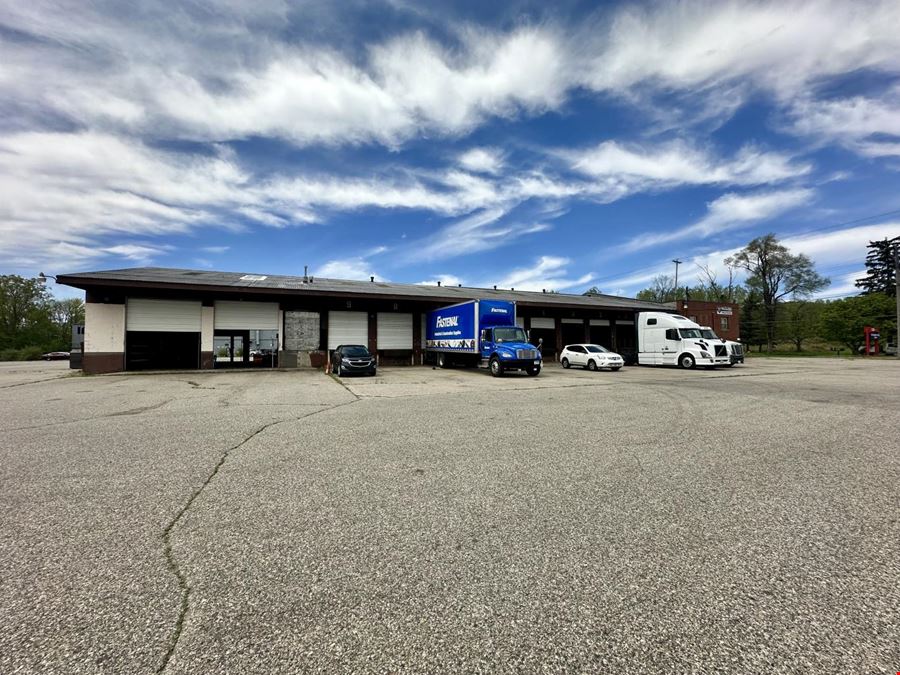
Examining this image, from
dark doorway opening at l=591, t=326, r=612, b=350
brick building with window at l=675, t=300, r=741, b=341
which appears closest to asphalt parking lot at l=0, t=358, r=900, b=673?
dark doorway opening at l=591, t=326, r=612, b=350

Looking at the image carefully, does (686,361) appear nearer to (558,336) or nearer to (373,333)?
(558,336)

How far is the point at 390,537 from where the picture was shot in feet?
10.3

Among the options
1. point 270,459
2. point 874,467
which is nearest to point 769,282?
point 874,467

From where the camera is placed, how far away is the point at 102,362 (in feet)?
65.2

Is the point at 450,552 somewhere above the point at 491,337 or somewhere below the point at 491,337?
below

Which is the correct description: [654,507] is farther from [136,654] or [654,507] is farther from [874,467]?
[136,654]

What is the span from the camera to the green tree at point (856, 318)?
4453 cm

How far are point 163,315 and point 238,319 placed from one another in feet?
11.5

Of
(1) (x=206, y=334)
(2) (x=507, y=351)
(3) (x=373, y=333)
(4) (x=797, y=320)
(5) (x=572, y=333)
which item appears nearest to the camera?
(2) (x=507, y=351)

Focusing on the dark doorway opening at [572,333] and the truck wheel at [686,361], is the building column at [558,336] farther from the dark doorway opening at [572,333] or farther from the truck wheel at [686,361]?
the truck wheel at [686,361]

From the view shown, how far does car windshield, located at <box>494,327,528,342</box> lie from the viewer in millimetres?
18498

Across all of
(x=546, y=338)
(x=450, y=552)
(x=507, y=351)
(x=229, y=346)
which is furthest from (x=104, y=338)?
(x=546, y=338)

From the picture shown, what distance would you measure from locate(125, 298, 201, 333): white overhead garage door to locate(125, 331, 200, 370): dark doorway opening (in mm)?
558

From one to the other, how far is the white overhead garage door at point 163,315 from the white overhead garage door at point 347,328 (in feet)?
22.9
